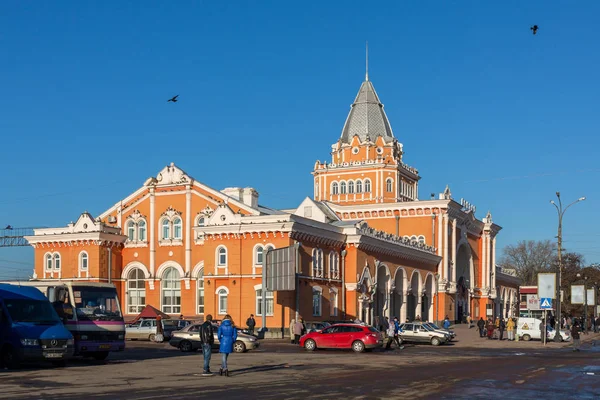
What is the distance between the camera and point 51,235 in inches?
2655

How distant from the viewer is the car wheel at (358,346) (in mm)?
38209

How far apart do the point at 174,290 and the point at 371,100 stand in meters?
35.8

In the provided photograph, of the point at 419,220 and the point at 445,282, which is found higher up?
the point at 419,220

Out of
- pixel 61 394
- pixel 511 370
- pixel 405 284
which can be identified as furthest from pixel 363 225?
pixel 61 394

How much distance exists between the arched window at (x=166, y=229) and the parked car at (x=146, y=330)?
672 inches

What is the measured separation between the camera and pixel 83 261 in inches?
2621

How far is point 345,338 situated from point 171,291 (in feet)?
98.0

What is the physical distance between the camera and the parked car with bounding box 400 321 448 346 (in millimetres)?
47406

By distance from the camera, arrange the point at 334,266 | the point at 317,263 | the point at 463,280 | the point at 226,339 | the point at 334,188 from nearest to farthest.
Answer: the point at 226,339
the point at 317,263
the point at 334,266
the point at 463,280
the point at 334,188

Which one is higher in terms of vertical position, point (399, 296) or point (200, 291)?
point (200, 291)

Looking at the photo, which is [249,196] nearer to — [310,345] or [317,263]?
[317,263]

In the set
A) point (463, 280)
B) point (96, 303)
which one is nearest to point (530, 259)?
point (463, 280)

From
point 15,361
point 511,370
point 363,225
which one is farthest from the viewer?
point 363,225

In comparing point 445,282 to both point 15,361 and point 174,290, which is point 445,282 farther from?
point 15,361
